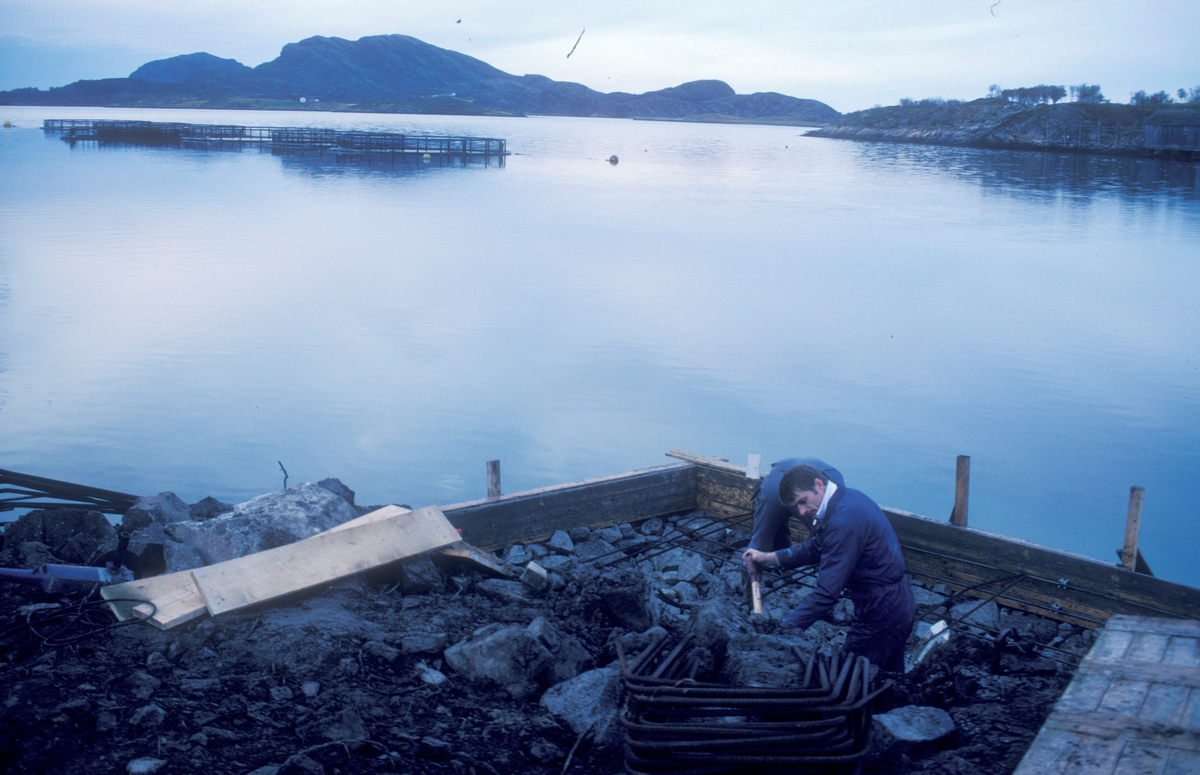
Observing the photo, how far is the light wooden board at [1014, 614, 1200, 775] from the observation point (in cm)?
303

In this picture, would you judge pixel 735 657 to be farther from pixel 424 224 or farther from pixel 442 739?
pixel 424 224

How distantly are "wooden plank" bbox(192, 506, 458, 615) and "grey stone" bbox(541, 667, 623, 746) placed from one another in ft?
4.76

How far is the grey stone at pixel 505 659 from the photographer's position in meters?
4.13

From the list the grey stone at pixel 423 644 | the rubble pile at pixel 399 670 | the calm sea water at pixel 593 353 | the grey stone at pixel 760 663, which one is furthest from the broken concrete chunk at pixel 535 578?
the calm sea water at pixel 593 353

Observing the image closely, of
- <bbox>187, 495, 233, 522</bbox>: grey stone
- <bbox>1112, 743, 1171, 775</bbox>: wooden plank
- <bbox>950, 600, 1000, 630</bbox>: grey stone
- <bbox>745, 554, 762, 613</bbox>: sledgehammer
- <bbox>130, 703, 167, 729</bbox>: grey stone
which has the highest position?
<bbox>1112, 743, 1171, 775</bbox>: wooden plank

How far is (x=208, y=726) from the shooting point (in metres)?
3.63

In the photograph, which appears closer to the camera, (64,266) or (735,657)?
(735,657)

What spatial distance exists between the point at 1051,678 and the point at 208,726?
3963mm

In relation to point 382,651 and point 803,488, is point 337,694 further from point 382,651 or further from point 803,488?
point 803,488

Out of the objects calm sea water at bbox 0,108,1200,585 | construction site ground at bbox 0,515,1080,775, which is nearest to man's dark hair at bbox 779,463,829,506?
construction site ground at bbox 0,515,1080,775

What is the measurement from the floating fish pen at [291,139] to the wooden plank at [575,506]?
1844 inches

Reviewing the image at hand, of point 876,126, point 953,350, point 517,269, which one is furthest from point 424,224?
point 876,126

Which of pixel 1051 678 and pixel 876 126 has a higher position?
A: pixel 876 126

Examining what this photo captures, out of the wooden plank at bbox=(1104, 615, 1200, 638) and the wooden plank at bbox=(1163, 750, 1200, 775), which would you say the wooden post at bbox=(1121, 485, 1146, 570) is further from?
the wooden plank at bbox=(1163, 750, 1200, 775)
